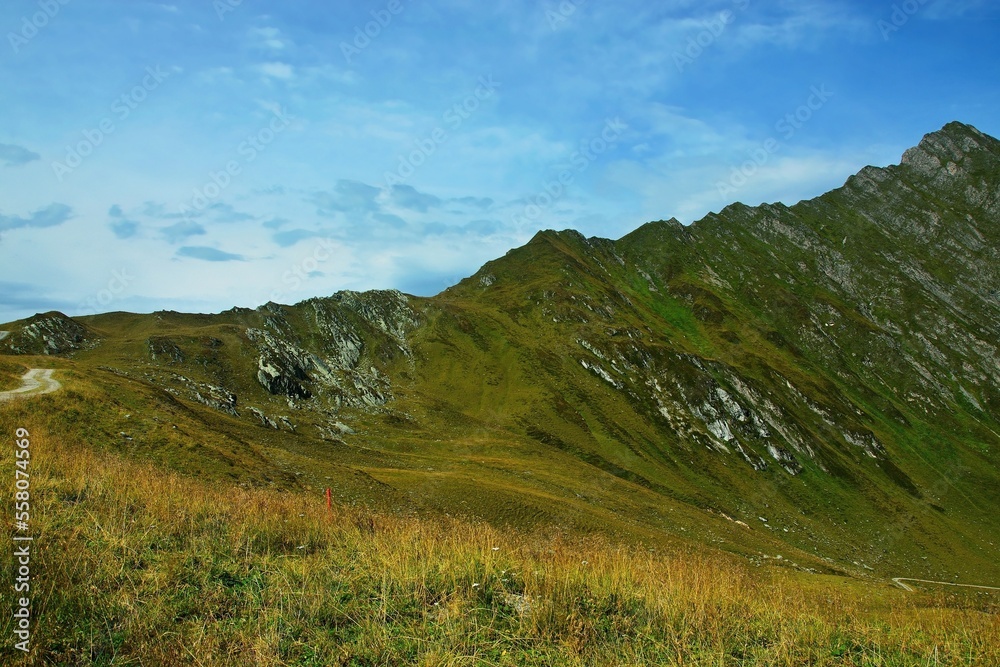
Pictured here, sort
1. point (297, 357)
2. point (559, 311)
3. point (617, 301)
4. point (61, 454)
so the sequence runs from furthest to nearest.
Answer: point (617, 301), point (559, 311), point (297, 357), point (61, 454)

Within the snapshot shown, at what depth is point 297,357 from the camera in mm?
92375

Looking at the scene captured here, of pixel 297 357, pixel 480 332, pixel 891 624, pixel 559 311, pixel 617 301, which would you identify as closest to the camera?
pixel 891 624

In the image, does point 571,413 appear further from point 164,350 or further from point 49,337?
point 49,337

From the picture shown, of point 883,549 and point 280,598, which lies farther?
point 883,549

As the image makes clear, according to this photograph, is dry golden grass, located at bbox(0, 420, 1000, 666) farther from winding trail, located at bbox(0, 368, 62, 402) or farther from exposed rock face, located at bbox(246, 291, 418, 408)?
exposed rock face, located at bbox(246, 291, 418, 408)

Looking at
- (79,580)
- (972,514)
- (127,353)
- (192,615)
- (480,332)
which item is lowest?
(972,514)

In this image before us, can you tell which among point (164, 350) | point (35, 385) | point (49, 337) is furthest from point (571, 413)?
point (49, 337)

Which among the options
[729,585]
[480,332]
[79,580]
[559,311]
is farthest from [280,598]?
[559,311]

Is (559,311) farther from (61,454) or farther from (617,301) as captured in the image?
(61,454)

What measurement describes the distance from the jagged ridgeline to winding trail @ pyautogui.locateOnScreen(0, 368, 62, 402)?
6.09 ft

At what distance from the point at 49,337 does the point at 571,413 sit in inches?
3593

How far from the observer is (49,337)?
85188 mm

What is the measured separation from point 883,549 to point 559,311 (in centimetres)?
9158
